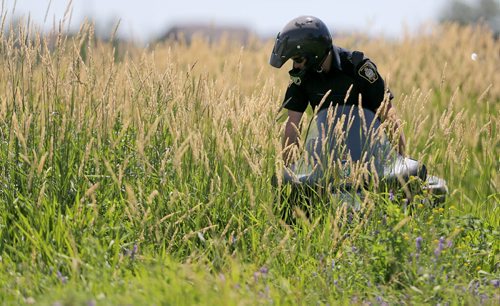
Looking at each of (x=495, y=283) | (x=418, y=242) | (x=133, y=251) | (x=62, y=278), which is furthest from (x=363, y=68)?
(x=62, y=278)

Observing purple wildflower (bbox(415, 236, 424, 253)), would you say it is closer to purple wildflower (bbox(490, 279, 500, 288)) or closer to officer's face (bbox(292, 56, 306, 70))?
purple wildflower (bbox(490, 279, 500, 288))

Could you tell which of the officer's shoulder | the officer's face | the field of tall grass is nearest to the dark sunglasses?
the officer's face

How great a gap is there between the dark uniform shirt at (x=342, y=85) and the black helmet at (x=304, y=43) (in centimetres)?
10

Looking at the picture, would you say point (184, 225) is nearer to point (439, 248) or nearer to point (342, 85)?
point (439, 248)

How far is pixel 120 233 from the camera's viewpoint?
388 centimetres

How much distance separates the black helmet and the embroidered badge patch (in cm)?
23

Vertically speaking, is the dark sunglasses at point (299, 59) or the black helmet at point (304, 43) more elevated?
the black helmet at point (304, 43)

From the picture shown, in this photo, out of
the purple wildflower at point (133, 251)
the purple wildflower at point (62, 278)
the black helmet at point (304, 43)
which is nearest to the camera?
the purple wildflower at point (62, 278)

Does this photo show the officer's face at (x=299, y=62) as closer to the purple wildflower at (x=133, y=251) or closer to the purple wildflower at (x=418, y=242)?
the purple wildflower at (x=418, y=242)

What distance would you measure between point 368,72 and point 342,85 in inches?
6.5

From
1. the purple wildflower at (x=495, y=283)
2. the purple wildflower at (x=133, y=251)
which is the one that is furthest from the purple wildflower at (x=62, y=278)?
the purple wildflower at (x=495, y=283)

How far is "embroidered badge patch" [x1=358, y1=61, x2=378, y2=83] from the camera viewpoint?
4691 mm

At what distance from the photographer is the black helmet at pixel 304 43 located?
15.2ft

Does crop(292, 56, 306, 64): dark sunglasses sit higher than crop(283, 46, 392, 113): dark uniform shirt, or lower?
higher
